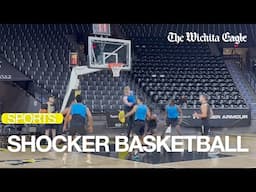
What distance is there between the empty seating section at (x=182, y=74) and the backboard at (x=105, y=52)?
3.30 meters

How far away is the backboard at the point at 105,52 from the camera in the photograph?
18.2 metres

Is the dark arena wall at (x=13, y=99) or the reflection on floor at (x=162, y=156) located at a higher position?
the dark arena wall at (x=13, y=99)

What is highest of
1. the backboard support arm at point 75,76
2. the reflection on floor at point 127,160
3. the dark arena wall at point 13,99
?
the backboard support arm at point 75,76

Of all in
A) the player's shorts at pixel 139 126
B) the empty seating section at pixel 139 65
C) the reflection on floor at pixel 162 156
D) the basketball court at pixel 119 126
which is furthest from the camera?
the empty seating section at pixel 139 65

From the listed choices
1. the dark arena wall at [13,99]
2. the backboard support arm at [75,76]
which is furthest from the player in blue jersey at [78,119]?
the dark arena wall at [13,99]

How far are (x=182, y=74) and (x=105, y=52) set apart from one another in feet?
21.5

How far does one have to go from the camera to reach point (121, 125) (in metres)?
18.7

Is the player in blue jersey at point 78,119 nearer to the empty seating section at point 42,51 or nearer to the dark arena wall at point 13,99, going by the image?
the empty seating section at point 42,51

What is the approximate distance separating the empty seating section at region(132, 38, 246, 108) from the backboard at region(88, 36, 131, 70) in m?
3.30

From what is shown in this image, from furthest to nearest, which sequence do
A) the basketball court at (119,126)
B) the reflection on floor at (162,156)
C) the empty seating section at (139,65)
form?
the empty seating section at (139,65) → the reflection on floor at (162,156) → the basketball court at (119,126)

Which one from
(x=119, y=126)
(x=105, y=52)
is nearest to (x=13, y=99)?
(x=105, y=52)

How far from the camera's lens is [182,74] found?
23.8 metres
